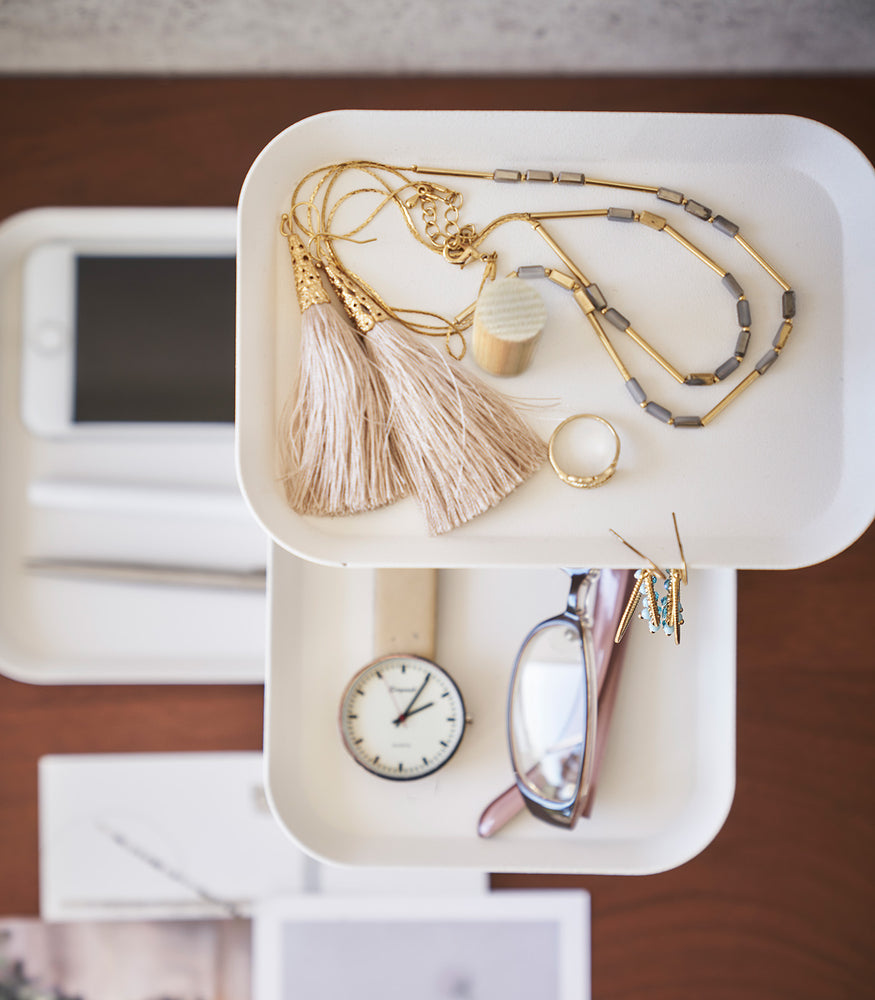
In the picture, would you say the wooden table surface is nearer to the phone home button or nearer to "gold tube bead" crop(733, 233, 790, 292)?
the phone home button

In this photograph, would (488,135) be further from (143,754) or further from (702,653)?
(143,754)

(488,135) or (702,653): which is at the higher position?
(488,135)

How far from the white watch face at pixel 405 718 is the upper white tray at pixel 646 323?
Result: 0.47 feet

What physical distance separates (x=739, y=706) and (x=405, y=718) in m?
0.28

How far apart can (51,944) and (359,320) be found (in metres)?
0.56

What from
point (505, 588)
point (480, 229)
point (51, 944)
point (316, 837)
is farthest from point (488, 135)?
point (51, 944)

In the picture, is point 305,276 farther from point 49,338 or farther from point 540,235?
point 49,338

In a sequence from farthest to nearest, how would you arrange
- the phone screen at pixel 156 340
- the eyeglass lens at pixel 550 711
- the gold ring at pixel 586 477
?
the phone screen at pixel 156 340 → the eyeglass lens at pixel 550 711 → the gold ring at pixel 586 477

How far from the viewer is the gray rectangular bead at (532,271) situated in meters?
0.38

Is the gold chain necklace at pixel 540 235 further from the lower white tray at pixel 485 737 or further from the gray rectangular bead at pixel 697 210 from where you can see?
the lower white tray at pixel 485 737

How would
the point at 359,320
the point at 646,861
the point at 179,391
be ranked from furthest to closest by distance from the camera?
the point at 179,391 → the point at 646,861 → the point at 359,320

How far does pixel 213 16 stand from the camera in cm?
54

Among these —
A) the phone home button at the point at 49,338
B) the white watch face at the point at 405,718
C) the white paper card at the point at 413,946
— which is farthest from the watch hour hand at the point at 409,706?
the phone home button at the point at 49,338

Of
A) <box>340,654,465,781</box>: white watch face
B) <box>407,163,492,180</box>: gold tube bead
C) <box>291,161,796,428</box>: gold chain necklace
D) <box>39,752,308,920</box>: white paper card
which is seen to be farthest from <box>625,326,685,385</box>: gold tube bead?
<box>39,752,308,920</box>: white paper card
